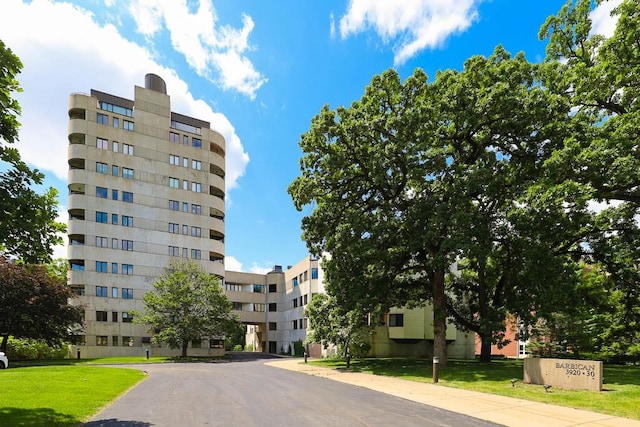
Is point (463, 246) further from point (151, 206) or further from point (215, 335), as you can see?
point (151, 206)

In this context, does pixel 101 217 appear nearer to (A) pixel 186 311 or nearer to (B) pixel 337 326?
(A) pixel 186 311

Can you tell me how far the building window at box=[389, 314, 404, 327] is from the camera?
1663 inches

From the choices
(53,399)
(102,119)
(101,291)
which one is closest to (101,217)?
(101,291)

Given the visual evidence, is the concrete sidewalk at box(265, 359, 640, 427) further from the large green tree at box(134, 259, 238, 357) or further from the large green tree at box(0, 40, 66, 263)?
the large green tree at box(134, 259, 238, 357)

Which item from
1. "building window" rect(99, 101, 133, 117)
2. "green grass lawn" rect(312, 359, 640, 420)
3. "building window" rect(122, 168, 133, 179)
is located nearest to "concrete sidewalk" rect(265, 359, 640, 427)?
"green grass lawn" rect(312, 359, 640, 420)

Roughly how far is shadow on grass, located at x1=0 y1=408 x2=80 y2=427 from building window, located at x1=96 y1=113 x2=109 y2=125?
5025 cm

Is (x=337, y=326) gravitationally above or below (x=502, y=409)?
below

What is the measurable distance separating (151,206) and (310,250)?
35478mm

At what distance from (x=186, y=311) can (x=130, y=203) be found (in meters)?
19.8

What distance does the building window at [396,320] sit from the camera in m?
42.2

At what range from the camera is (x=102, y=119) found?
53.5m

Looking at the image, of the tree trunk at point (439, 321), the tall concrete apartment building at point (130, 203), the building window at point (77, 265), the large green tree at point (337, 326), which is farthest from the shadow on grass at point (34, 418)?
the building window at point (77, 265)

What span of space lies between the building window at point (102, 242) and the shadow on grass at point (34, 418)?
148ft

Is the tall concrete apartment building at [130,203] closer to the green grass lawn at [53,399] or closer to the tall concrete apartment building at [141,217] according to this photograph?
the tall concrete apartment building at [141,217]
